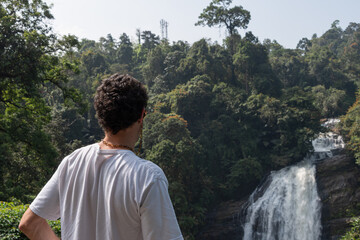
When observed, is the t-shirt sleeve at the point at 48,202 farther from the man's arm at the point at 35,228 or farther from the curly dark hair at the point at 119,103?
the curly dark hair at the point at 119,103

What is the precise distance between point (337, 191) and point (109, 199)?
1581 centimetres

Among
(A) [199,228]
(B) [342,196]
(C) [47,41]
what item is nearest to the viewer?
(C) [47,41]

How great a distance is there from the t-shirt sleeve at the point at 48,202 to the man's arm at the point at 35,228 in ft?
0.06

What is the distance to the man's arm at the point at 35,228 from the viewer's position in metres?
1.09

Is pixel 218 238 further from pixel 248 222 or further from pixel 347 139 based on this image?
pixel 347 139

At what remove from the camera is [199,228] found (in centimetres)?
1548

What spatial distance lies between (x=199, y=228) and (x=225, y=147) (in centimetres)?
493

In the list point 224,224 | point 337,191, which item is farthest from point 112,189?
point 337,191

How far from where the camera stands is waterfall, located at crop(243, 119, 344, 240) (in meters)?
14.3

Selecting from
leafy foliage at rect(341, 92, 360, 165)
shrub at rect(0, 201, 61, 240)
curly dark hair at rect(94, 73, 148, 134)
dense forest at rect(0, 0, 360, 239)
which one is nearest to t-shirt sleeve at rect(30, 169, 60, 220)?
curly dark hair at rect(94, 73, 148, 134)

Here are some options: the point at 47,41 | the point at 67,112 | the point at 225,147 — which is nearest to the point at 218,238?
the point at 225,147

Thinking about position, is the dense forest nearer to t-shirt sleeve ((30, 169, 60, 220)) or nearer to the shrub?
the shrub

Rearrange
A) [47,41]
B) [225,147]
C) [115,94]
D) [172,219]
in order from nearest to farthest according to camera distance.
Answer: [172,219] < [115,94] < [47,41] < [225,147]

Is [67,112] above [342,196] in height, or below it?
above
